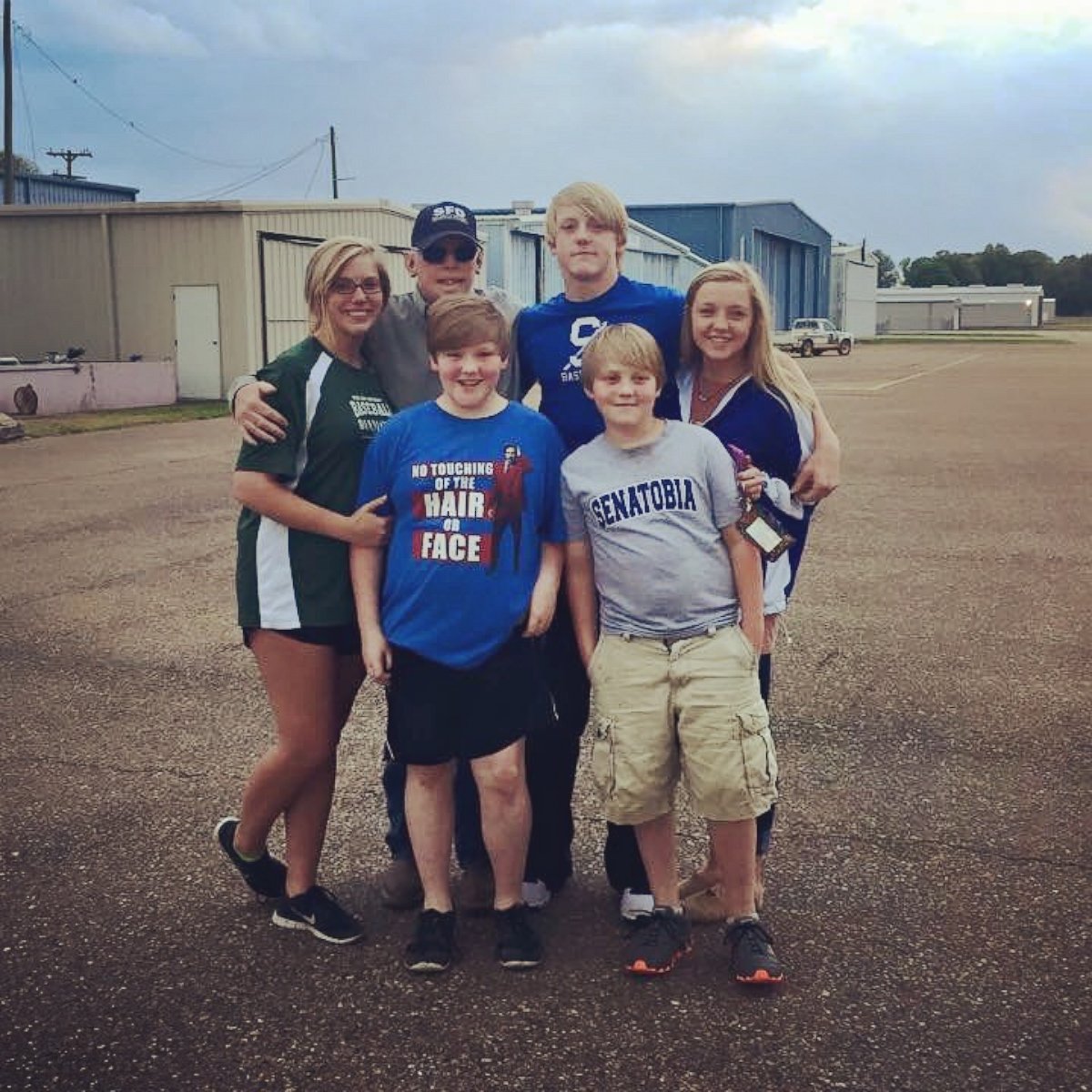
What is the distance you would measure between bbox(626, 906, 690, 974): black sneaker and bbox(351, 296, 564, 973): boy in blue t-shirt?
0.87 feet

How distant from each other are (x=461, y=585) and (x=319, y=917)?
3.42ft

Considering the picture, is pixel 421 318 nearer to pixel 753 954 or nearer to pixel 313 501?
pixel 313 501

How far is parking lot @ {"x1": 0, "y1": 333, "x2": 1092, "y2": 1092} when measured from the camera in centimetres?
287

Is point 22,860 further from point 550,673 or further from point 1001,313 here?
point 1001,313

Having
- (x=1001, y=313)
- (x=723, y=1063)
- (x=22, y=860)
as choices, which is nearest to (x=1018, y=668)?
(x=723, y=1063)

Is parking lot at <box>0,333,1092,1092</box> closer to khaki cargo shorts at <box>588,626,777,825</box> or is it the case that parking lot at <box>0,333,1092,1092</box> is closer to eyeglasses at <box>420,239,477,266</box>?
khaki cargo shorts at <box>588,626,777,825</box>

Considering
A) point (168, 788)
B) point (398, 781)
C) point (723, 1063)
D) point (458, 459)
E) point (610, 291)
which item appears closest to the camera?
point (723, 1063)

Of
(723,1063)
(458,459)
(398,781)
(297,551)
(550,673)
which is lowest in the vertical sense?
(723,1063)

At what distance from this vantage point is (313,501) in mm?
3318

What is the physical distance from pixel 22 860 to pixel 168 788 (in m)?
0.68

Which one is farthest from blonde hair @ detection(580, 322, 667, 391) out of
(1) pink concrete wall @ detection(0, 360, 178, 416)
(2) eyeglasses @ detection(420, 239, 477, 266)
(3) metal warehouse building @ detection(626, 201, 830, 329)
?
(3) metal warehouse building @ detection(626, 201, 830, 329)

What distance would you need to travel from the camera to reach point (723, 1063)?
2.83 m

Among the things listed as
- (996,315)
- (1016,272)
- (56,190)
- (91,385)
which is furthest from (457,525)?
(1016,272)

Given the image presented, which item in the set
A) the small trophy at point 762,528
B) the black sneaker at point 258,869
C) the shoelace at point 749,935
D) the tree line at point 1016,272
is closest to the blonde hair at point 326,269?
the small trophy at point 762,528
